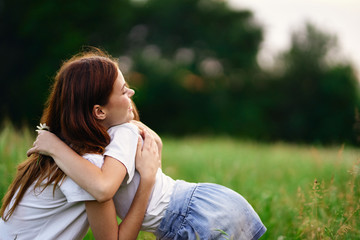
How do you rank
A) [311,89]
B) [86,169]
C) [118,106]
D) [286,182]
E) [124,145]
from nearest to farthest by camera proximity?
[86,169]
[124,145]
[118,106]
[286,182]
[311,89]

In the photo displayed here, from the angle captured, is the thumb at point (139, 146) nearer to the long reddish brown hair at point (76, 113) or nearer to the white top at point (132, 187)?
the white top at point (132, 187)

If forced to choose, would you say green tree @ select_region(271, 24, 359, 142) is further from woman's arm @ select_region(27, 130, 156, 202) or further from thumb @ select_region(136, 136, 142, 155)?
woman's arm @ select_region(27, 130, 156, 202)

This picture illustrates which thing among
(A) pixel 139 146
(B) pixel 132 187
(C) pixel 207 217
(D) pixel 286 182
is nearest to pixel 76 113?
(A) pixel 139 146

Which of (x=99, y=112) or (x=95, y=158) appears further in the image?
(x=99, y=112)

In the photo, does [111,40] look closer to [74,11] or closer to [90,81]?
[74,11]

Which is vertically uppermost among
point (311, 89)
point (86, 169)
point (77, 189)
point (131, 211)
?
point (86, 169)

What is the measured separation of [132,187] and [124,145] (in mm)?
240

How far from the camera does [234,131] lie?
2028 cm

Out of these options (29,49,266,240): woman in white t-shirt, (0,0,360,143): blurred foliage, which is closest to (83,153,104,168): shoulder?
(29,49,266,240): woman in white t-shirt

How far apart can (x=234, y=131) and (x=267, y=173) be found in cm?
1543

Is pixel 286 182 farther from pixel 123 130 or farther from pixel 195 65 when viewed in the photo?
pixel 195 65

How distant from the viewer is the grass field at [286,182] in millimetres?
→ 2260

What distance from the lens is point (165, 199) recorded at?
1.80 m

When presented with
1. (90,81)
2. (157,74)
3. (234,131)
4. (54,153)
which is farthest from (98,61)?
(234,131)
